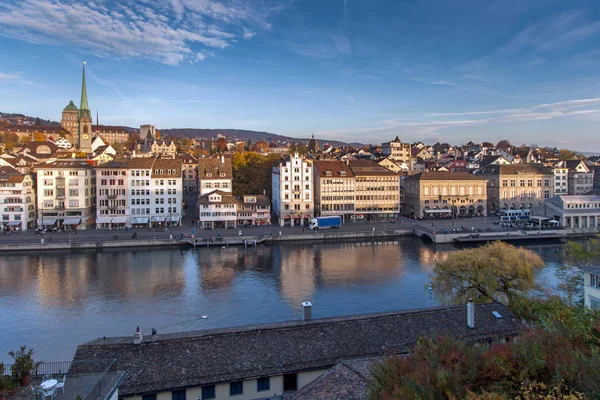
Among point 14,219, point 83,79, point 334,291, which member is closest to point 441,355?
point 334,291

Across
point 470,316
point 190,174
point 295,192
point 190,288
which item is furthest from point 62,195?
point 470,316

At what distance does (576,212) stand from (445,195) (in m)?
16.7

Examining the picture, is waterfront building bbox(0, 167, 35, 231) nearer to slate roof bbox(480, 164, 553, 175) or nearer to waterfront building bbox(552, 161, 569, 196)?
slate roof bbox(480, 164, 553, 175)

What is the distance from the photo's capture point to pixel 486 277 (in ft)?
77.2

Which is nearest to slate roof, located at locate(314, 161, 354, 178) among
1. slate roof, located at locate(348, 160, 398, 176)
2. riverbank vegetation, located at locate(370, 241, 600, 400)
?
slate roof, located at locate(348, 160, 398, 176)

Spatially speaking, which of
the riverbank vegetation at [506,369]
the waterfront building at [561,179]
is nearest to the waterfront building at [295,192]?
the waterfront building at [561,179]

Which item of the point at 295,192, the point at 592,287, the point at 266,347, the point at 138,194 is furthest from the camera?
the point at 295,192

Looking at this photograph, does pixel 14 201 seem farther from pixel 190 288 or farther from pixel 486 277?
pixel 486 277

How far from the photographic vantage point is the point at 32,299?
96.4 feet

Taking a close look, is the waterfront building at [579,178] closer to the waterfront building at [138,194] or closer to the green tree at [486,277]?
the green tree at [486,277]

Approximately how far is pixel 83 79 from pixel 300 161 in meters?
68.0

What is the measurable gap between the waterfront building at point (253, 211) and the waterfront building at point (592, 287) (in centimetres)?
4230

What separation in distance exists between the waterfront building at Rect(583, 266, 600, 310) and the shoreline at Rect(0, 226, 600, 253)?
31.5 metres

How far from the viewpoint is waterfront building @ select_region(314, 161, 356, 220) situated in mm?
61531
